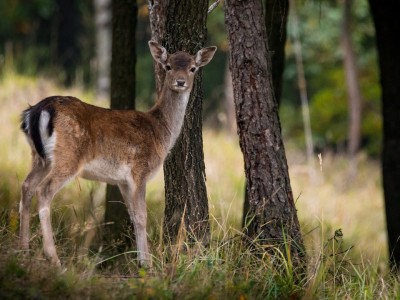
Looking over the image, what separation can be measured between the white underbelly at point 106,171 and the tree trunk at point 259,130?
1.13 metres

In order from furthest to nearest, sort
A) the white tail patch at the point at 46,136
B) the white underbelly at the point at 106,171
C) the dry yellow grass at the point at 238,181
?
the dry yellow grass at the point at 238,181 → the white underbelly at the point at 106,171 → the white tail patch at the point at 46,136

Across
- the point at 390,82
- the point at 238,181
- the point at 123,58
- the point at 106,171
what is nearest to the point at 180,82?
the point at 106,171

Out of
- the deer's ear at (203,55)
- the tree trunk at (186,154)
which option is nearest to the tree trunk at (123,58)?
the tree trunk at (186,154)

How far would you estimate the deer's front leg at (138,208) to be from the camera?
25.2 ft

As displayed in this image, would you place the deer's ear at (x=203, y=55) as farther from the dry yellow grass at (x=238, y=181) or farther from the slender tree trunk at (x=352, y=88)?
the slender tree trunk at (x=352, y=88)

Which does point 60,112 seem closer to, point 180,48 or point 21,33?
point 180,48

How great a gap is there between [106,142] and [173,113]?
937 millimetres

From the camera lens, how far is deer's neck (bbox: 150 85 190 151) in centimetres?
829

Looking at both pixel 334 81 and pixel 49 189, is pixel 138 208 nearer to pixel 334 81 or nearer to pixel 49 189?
pixel 49 189

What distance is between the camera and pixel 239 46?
24.2 ft

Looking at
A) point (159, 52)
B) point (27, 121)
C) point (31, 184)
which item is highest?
point (159, 52)

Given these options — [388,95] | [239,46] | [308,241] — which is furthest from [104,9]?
[239,46]

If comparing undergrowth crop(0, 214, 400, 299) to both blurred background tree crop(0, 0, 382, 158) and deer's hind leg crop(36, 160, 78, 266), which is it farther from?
blurred background tree crop(0, 0, 382, 158)

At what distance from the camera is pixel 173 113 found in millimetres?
8367
